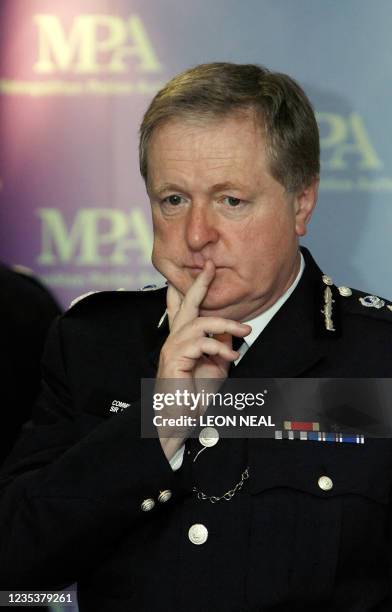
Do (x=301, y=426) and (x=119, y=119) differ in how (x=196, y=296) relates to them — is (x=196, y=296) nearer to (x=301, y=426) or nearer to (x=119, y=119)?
(x=301, y=426)

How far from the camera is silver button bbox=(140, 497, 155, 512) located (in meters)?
2.05

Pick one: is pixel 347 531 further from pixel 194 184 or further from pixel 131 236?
pixel 131 236

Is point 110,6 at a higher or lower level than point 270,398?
higher

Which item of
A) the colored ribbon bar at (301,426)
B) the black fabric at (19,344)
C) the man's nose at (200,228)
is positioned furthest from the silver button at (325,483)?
the black fabric at (19,344)

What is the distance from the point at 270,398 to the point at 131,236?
4.44ft

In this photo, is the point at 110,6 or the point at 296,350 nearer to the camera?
the point at 296,350

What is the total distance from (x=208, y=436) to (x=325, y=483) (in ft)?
0.86

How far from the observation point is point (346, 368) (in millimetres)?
2221

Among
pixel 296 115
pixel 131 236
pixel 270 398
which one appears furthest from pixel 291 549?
pixel 131 236

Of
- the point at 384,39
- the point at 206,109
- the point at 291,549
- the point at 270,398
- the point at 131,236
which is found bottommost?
the point at 291,549

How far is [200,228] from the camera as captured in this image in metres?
2.11

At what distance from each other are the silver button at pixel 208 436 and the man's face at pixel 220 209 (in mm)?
246

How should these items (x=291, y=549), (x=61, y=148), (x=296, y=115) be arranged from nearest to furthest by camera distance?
(x=291, y=549), (x=296, y=115), (x=61, y=148)

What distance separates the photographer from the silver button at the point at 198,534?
2094 mm
